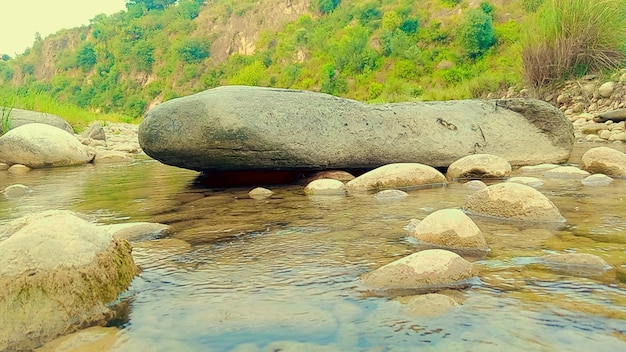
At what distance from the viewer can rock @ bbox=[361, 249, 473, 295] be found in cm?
191

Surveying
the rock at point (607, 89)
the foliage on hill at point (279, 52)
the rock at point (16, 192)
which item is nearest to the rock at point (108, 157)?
the rock at point (16, 192)

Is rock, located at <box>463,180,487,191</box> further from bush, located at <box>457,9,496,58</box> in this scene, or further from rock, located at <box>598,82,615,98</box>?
bush, located at <box>457,9,496,58</box>

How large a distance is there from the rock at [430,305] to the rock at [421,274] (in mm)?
117

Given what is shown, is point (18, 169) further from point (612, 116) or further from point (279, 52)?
point (279, 52)

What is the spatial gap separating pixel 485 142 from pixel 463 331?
4571 millimetres

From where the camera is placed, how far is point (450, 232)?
2.46 meters

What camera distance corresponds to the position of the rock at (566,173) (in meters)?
4.60

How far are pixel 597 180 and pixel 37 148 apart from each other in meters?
7.43

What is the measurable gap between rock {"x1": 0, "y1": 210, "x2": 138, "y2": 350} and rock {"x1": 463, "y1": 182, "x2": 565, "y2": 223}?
6.92 feet

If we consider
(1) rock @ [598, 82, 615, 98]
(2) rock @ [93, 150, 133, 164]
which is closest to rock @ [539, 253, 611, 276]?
(2) rock @ [93, 150, 133, 164]

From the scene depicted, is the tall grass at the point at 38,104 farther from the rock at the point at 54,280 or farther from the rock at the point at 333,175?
the rock at the point at 54,280

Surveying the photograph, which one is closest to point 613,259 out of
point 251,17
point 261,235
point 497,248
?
point 497,248

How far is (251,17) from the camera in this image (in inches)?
2405

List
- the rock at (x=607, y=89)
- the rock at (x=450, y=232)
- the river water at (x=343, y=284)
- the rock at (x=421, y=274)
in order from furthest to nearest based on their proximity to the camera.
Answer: the rock at (x=607, y=89), the rock at (x=450, y=232), the rock at (x=421, y=274), the river water at (x=343, y=284)
